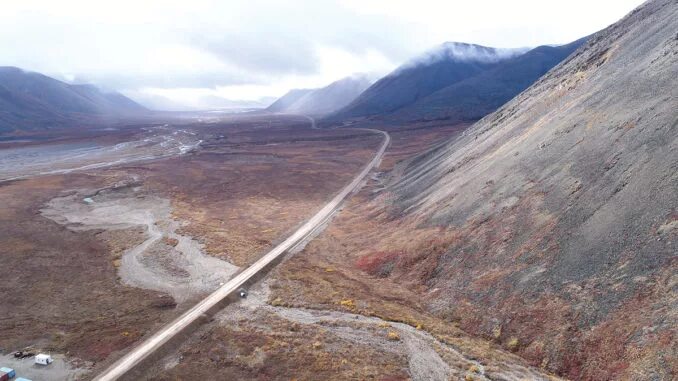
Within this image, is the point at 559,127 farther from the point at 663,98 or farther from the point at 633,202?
the point at 633,202

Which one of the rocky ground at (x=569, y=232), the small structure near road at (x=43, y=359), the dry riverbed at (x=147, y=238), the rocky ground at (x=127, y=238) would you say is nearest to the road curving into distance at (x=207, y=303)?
the rocky ground at (x=127, y=238)

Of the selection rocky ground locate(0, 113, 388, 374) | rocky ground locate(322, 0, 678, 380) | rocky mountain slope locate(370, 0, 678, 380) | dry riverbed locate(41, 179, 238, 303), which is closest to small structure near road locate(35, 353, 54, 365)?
rocky ground locate(0, 113, 388, 374)

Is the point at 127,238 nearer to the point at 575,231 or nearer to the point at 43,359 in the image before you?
the point at 43,359

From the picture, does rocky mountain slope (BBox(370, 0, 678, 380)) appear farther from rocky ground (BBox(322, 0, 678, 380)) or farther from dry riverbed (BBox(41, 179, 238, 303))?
dry riverbed (BBox(41, 179, 238, 303))

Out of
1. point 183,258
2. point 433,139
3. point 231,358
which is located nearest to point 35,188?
point 183,258

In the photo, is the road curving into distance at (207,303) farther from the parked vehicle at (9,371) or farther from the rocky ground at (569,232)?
the parked vehicle at (9,371)

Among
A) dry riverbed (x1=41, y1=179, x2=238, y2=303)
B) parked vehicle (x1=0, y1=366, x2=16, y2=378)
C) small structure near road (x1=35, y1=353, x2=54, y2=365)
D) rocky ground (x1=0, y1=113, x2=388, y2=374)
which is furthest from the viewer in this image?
dry riverbed (x1=41, y1=179, x2=238, y2=303)
